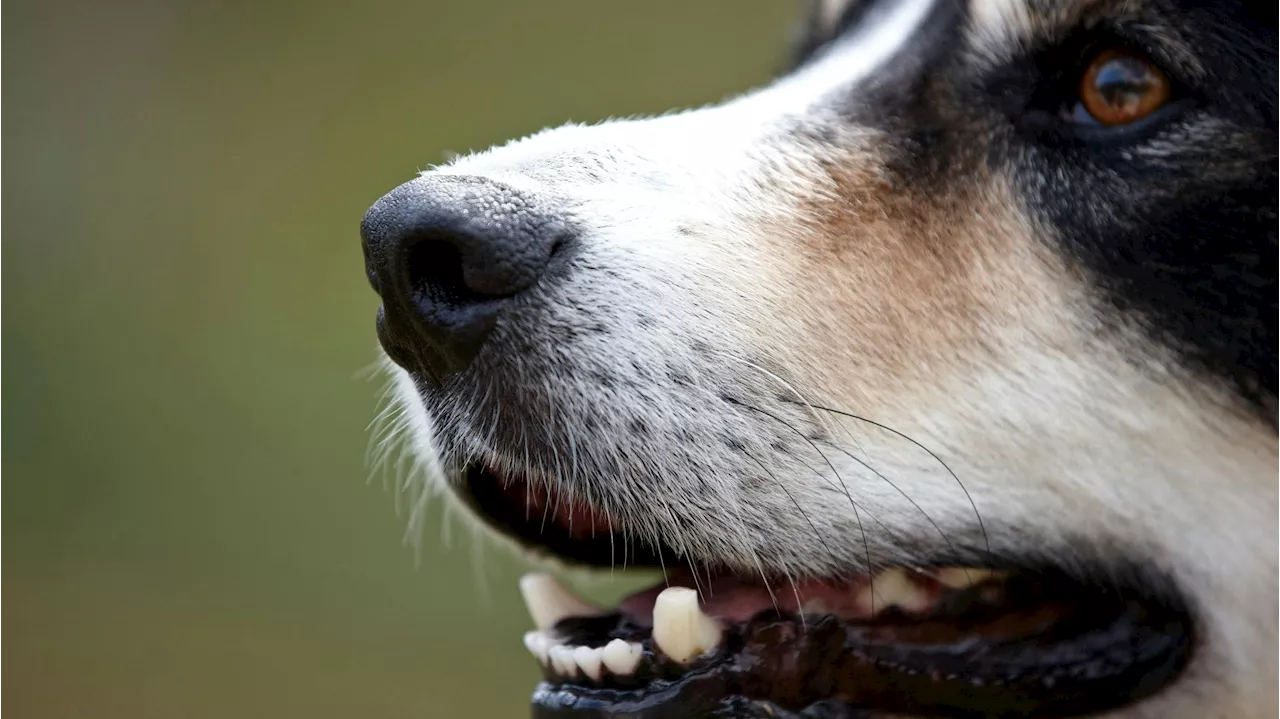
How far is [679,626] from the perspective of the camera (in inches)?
78.4

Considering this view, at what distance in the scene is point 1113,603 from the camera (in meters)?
2.08

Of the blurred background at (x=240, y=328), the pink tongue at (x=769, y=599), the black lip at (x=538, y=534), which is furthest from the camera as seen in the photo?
the blurred background at (x=240, y=328)

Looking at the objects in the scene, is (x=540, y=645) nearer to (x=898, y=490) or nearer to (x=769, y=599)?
(x=769, y=599)

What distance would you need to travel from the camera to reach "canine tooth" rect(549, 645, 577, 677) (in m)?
2.11

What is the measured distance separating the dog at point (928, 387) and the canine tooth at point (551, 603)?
0.27ft

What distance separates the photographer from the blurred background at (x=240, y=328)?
602cm

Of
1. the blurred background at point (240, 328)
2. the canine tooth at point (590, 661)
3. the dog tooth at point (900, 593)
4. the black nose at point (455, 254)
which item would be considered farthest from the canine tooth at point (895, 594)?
the blurred background at point (240, 328)

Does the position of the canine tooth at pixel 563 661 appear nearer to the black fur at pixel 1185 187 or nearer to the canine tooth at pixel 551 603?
the canine tooth at pixel 551 603

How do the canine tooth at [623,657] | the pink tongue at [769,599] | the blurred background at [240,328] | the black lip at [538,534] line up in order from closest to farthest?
the canine tooth at [623,657] → the pink tongue at [769,599] → the black lip at [538,534] → the blurred background at [240,328]

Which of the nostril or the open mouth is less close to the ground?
the nostril

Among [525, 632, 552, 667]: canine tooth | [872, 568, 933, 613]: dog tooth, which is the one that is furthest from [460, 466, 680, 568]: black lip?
[872, 568, 933, 613]: dog tooth

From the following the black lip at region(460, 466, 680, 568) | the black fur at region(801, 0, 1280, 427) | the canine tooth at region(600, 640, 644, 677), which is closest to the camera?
the black fur at region(801, 0, 1280, 427)

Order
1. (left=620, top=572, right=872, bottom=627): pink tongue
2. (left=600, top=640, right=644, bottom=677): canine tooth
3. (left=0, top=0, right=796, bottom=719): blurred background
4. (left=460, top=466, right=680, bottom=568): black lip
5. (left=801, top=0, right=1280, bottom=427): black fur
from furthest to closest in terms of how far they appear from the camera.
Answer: (left=0, top=0, right=796, bottom=719): blurred background → (left=460, top=466, right=680, bottom=568): black lip → (left=620, top=572, right=872, bottom=627): pink tongue → (left=600, top=640, right=644, bottom=677): canine tooth → (left=801, top=0, right=1280, bottom=427): black fur

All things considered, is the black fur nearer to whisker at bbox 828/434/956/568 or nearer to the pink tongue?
whisker at bbox 828/434/956/568
